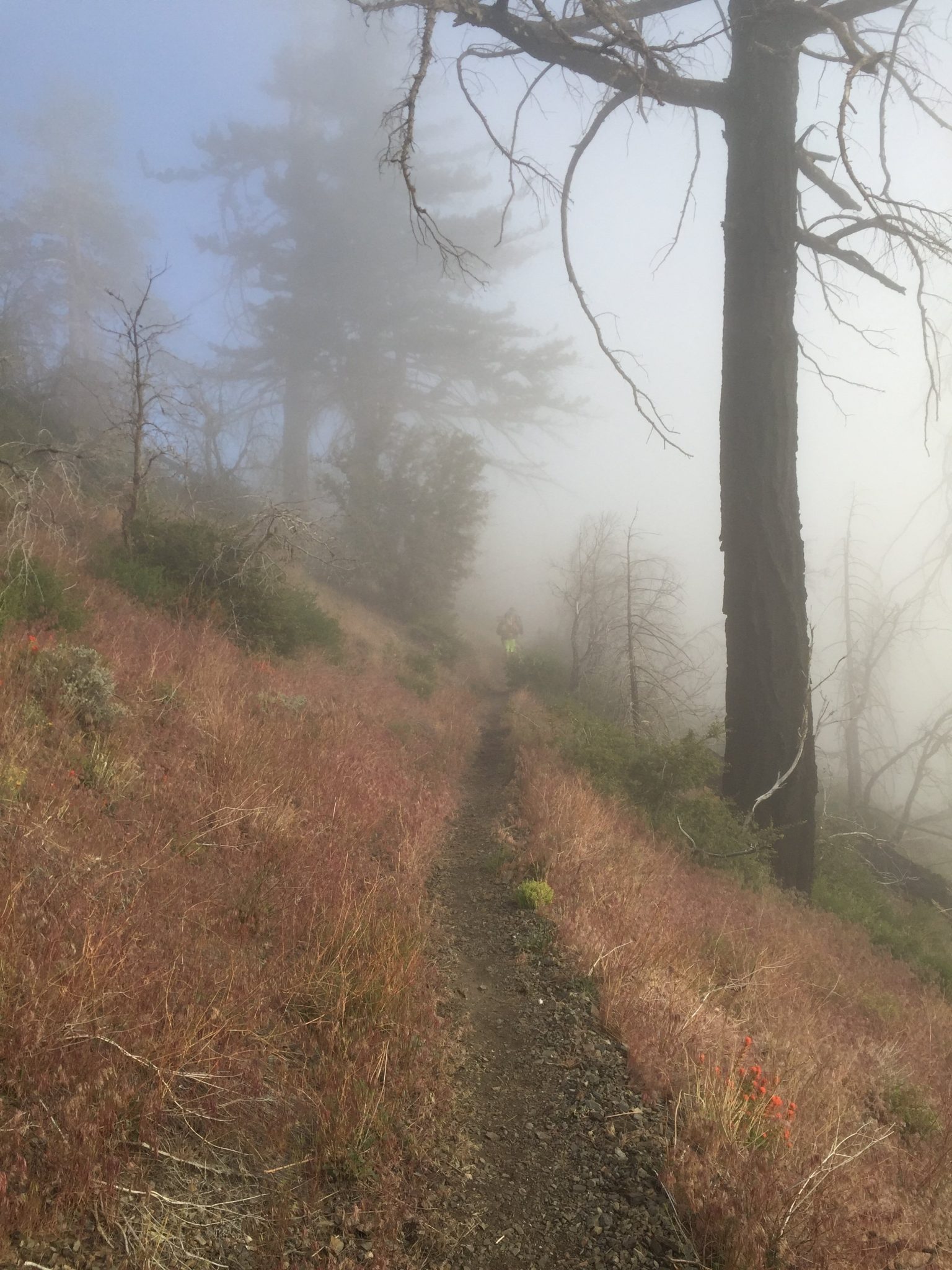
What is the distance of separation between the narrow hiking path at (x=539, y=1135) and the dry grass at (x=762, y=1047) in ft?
0.47

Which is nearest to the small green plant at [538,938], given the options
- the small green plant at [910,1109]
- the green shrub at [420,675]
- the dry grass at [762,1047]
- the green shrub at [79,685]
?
the dry grass at [762,1047]

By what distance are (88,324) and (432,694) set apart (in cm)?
3954

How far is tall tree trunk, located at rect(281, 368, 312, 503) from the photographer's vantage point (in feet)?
102

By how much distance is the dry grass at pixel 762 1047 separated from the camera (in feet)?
7.25

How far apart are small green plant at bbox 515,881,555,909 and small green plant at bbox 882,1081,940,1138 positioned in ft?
7.23

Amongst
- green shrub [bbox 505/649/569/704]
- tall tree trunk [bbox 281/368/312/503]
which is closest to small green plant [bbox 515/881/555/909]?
green shrub [bbox 505/649/569/704]

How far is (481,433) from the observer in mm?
34562

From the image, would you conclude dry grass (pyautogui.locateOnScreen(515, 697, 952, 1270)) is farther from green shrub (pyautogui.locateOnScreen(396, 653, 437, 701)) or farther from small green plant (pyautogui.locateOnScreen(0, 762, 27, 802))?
green shrub (pyautogui.locateOnScreen(396, 653, 437, 701))

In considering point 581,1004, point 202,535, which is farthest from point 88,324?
point 581,1004

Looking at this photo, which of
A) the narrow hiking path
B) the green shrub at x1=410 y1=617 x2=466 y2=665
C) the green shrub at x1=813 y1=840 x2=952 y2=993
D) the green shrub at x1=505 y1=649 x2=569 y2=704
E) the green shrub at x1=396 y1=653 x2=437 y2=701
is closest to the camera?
the narrow hiking path

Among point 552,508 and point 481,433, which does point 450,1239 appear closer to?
point 481,433

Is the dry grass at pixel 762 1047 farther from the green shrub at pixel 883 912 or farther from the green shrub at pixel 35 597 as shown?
the green shrub at pixel 35 597

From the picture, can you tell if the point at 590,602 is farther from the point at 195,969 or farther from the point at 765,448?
the point at 195,969

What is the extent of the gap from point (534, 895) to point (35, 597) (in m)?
5.51
